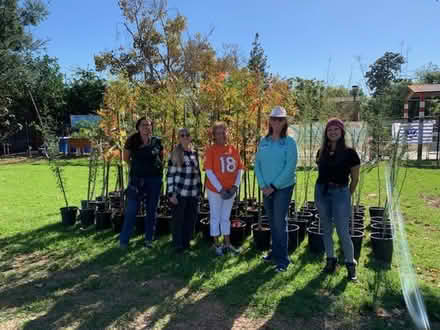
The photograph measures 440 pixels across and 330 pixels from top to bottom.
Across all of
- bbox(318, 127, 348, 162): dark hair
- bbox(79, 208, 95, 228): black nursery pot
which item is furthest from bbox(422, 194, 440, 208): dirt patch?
bbox(79, 208, 95, 228): black nursery pot

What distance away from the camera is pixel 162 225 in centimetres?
530

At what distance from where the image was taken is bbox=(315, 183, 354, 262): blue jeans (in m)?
3.54

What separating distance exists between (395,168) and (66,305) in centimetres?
348

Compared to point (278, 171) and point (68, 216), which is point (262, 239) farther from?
point (68, 216)

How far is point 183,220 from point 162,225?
867 mm

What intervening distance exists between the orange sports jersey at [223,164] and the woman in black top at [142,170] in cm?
76

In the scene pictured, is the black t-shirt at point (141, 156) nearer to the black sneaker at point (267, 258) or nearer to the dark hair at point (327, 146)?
the black sneaker at point (267, 258)

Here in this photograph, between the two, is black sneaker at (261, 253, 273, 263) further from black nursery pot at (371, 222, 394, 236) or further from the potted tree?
black nursery pot at (371, 222, 394, 236)

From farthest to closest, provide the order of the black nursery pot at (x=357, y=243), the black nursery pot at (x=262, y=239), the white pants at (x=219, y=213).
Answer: the black nursery pot at (x=262, y=239)
the white pants at (x=219, y=213)
the black nursery pot at (x=357, y=243)

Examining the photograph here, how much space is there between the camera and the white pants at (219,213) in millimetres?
4344

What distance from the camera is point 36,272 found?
4.16 meters

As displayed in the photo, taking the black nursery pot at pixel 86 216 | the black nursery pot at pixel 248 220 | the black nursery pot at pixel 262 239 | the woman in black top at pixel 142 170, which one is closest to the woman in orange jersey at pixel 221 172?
the black nursery pot at pixel 262 239

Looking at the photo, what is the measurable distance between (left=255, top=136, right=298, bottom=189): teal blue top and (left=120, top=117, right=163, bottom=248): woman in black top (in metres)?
1.48

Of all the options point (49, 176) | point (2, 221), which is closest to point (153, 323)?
point (2, 221)
